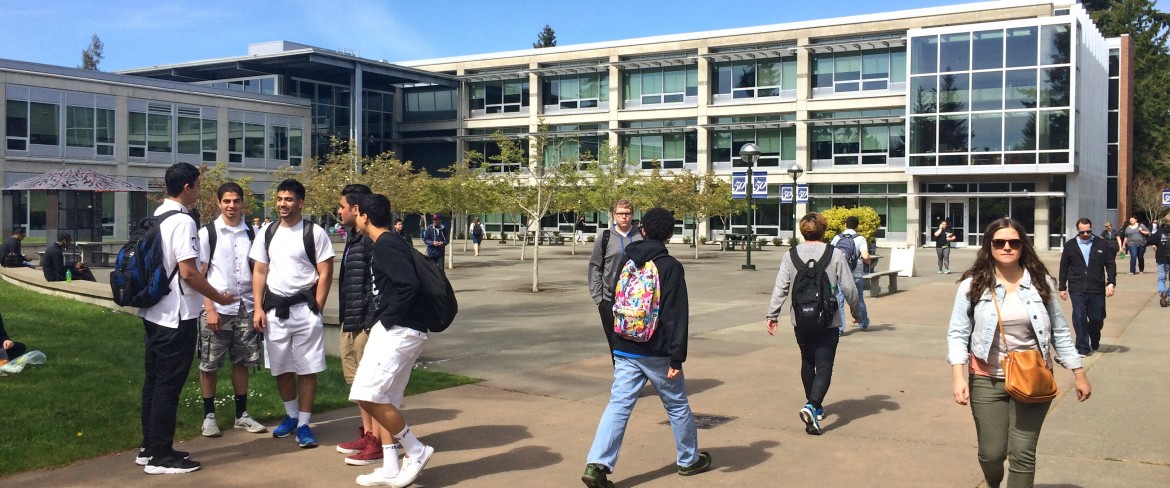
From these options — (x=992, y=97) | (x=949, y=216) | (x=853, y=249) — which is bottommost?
(x=853, y=249)

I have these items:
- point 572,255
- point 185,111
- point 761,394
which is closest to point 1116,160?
point 572,255

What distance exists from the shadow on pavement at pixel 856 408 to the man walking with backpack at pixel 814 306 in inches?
9.5

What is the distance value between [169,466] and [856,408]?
5350mm

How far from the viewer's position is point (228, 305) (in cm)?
656

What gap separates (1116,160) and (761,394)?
60048mm

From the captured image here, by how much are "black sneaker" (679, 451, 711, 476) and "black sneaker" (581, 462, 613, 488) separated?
590 mm

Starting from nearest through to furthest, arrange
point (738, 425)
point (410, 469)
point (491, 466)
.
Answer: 1. point (410, 469)
2. point (491, 466)
3. point (738, 425)

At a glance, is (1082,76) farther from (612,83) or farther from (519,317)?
(519,317)

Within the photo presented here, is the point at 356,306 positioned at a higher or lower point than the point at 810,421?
higher

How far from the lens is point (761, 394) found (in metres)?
8.77

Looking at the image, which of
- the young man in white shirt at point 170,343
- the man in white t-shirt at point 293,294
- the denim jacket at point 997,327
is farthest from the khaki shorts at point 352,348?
the denim jacket at point 997,327

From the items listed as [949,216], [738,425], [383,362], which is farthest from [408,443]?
[949,216]

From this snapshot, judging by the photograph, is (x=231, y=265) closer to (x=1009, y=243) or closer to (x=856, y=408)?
(x=1009, y=243)

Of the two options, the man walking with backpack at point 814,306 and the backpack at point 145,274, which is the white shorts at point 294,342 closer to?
the backpack at point 145,274
